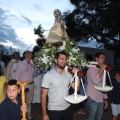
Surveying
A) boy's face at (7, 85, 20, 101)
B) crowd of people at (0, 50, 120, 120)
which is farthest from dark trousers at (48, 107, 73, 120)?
boy's face at (7, 85, 20, 101)

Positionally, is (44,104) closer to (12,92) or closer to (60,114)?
(60,114)

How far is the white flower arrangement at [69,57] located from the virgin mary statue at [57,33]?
0.33m

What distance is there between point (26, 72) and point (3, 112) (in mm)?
3833

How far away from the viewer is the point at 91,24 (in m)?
30.1

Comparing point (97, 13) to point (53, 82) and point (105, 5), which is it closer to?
point (105, 5)

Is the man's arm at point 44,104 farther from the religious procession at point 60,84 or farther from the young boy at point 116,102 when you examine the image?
the young boy at point 116,102

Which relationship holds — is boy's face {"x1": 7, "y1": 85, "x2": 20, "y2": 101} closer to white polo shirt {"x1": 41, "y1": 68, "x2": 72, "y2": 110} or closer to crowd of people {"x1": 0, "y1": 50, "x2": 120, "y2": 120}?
crowd of people {"x1": 0, "y1": 50, "x2": 120, "y2": 120}

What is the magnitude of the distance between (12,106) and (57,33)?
2.19 meters

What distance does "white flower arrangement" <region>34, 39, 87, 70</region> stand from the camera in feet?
16.8

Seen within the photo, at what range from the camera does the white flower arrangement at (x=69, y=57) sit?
5.12 meters

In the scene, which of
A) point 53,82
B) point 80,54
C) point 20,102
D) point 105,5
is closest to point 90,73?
point 80,54

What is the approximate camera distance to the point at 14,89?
4.07 meters

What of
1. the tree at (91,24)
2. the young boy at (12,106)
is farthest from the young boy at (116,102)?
the tree at (91,24)

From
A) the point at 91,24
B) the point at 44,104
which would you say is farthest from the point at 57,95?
the point at 91,24
